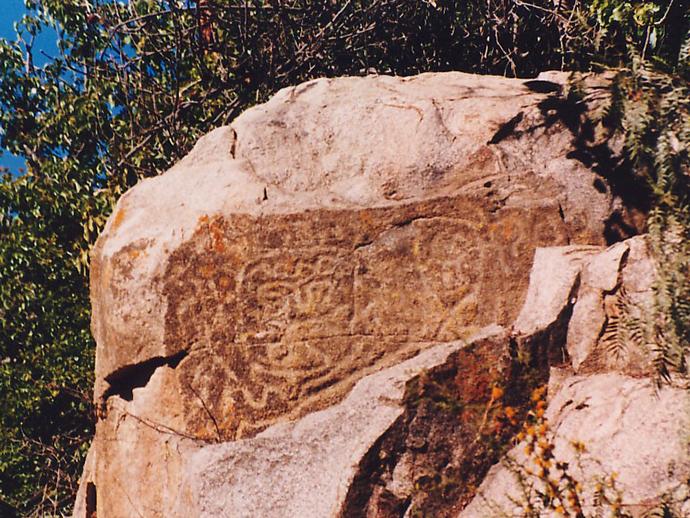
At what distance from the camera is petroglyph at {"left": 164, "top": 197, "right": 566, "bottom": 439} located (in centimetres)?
493

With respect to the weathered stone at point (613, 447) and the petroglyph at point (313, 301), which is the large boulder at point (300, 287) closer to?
the petroglyph at point (313, 301)

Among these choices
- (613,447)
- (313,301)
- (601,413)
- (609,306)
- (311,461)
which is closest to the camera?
(613,447)

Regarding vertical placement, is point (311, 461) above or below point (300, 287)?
below

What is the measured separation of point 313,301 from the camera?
4.95m

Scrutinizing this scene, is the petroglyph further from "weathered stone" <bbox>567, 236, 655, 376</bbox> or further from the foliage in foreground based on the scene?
the foliage in foreground

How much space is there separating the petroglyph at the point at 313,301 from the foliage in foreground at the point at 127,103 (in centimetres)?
355

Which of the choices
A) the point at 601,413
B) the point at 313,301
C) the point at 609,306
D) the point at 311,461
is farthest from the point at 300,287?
the point at 601,413

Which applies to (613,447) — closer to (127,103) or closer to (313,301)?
(313,301)

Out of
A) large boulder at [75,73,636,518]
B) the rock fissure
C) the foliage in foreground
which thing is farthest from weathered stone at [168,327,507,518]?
the foliage in foreground

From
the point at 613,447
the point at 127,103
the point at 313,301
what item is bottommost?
the point at 613,447

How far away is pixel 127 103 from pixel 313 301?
14.6ft

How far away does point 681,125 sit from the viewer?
12.0 feet

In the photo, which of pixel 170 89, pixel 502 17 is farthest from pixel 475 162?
pixel 170 89

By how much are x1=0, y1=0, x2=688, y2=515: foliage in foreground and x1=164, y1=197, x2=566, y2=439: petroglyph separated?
3551 mm
